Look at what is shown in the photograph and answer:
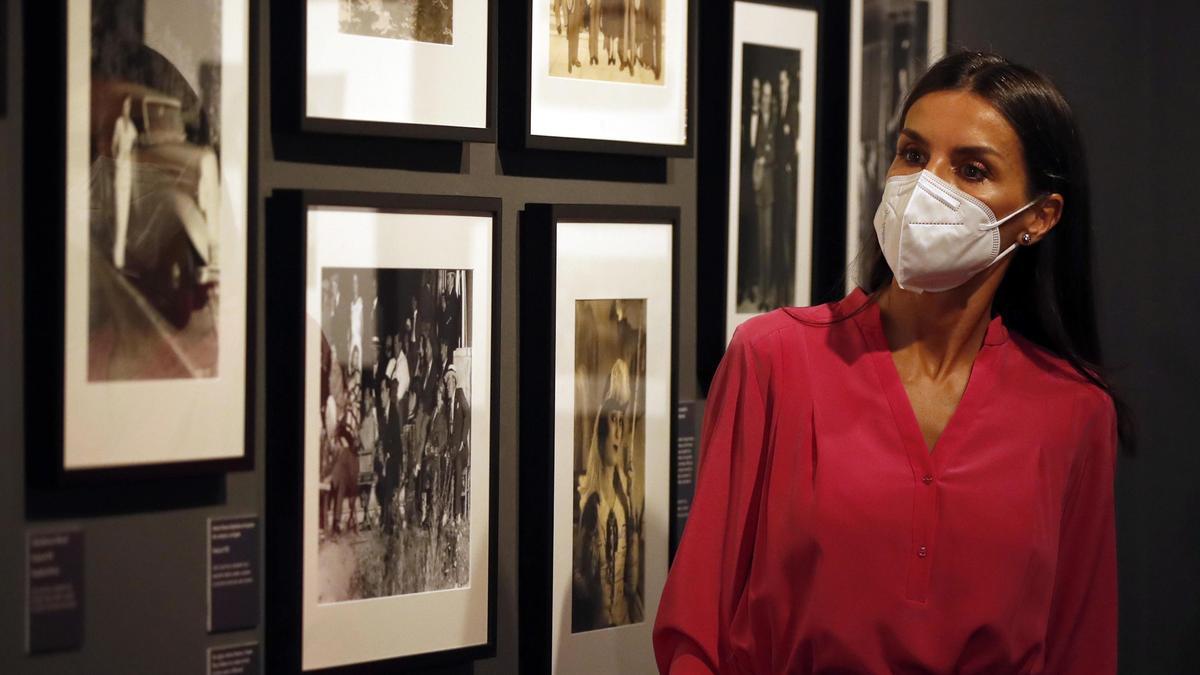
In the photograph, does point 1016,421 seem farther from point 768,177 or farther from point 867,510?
point 768,177

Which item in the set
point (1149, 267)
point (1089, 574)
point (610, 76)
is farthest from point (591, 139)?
point (1149, 267)

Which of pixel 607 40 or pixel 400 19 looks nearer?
pixel 400 19

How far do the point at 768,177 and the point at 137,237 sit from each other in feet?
3.25

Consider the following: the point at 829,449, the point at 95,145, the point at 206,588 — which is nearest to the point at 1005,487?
the point at 829,449

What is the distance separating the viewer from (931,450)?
1643 millimetres

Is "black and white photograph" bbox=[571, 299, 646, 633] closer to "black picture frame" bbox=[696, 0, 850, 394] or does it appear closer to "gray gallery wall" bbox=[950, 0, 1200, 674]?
"black picture frame" bbox=[696, 0, 850, 394]

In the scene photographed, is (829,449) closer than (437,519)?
Yes

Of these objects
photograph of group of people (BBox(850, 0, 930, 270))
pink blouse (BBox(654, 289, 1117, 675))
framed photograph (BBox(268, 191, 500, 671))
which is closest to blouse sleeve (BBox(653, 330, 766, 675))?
pink blouse (BBox(654, 289, 1117, 675))

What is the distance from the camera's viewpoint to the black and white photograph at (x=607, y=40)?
179cm

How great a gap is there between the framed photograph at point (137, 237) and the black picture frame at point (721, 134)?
74 cm

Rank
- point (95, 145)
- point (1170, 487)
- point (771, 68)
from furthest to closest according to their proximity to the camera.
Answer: point (1170, 487) < point (771, 68) < point (95, 145)

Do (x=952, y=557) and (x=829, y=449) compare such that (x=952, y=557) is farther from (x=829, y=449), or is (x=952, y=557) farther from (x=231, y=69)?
(x=231, y=69)

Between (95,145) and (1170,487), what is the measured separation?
82.5 inches

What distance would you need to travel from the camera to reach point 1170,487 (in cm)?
250
